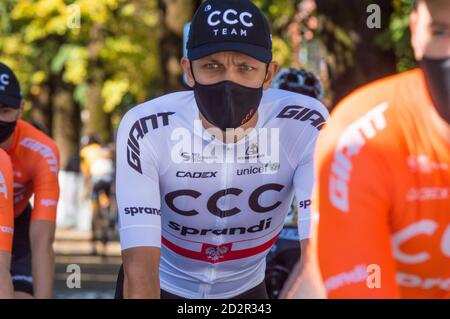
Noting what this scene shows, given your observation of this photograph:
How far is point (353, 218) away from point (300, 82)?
514 cm

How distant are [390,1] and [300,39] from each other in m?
3.62

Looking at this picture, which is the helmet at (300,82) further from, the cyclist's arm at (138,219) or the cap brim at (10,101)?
the cyclist's arm at (138,219)

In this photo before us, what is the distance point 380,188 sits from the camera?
10.0ft

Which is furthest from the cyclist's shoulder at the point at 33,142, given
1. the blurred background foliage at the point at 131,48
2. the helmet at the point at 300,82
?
the blurred background foliage at the point at 131,48

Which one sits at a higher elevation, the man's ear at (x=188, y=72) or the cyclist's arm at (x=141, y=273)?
the man's ear at (x=188, y=72)

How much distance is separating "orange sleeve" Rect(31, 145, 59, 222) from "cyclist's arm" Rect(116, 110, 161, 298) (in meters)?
2.02

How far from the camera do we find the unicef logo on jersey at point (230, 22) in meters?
4.80

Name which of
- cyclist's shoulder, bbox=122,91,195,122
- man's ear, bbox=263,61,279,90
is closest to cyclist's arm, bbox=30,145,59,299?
cyclist's shoulder, bbox=122,91,195,122

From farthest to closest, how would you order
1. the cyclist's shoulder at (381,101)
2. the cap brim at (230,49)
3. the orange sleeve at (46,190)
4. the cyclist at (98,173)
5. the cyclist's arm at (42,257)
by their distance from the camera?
the cyclist at (98,173) < the orange sleeve at (46,190) < the cyclist's arm at (42,257) < the cap brim at (230,49) < the cyclist's shoulder at (381,101)

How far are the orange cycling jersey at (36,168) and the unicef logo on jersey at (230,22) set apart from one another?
2.28 m

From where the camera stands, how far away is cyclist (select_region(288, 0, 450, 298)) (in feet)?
10.1

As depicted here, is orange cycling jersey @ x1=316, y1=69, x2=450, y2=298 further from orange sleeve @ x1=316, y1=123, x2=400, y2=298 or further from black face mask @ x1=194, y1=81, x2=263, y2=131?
black face mask @ x1=194, y1=81, x2=263, y2=131
